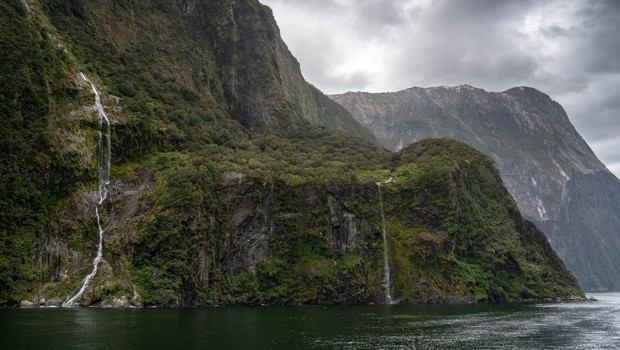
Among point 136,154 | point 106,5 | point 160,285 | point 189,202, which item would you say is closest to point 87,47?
point 106,5

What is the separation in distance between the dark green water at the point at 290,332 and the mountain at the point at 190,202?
88.1ft

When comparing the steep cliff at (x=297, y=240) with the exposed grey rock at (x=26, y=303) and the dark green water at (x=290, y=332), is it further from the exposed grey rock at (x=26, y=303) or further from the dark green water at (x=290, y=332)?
the dark green water at (x=290, y=332)

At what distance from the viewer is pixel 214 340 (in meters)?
48.4

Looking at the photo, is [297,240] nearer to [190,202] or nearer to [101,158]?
[190,202]

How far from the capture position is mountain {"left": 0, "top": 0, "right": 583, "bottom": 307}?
94625 mm

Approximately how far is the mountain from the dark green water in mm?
26847

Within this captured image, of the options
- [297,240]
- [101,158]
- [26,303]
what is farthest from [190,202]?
[26,303]

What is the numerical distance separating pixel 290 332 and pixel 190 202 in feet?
186

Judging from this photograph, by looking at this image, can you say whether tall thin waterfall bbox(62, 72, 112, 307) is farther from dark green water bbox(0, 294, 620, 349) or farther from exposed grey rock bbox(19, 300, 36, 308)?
dark green water bbox(0, 294, 620, 349)

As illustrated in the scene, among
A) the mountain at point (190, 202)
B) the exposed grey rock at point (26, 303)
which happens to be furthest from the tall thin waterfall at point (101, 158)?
the exposed grey rock at point (26, 303)

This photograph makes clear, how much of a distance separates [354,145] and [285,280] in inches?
3124

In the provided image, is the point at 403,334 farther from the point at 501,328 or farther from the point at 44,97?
the point at 44,97

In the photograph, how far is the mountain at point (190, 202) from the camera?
94.6 m

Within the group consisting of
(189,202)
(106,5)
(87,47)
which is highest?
(106,5)
